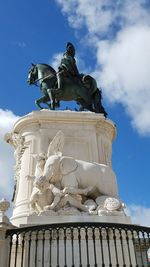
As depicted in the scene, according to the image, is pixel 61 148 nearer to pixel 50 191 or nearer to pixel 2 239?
pixel 50 191

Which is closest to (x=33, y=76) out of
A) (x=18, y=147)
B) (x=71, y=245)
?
(x=18, y=147)

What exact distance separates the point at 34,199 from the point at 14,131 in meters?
3.65

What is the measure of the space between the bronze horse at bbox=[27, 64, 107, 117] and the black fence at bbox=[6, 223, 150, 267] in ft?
22.6

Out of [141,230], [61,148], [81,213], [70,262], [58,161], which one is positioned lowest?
[70,262]

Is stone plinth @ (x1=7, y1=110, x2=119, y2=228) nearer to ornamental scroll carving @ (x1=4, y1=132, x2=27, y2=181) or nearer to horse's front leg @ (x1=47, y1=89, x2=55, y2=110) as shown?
ornamental scroll carving @ (x1=4, y1=132, x2=27, y2=181)

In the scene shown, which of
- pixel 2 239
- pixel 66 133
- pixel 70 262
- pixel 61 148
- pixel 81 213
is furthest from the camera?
pixel 66 133

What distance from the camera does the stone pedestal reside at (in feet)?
33.1

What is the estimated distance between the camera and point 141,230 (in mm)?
6793

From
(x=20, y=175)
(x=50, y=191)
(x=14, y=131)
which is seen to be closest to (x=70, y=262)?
(x=50, y=191)

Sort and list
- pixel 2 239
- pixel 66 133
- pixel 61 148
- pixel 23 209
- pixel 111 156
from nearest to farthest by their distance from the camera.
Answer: pixel 2 239, pixel 23 209, pixel 61 148, pixel 66 133, pixel 111 156

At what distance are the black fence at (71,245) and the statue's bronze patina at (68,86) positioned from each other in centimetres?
689

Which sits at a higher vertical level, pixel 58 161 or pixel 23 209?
pixel 58 161

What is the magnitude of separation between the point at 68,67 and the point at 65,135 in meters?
4.36

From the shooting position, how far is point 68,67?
45.5ft
